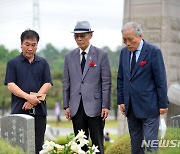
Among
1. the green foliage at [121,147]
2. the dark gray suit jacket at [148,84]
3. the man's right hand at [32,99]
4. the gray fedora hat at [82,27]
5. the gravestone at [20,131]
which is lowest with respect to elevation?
the green foliage at [121,147]

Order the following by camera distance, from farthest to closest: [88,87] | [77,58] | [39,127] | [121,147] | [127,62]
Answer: [121,147]
[39,127]
[77,58]
[88,87]
[127,62]

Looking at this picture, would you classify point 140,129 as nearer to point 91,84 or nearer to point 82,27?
point 91,84

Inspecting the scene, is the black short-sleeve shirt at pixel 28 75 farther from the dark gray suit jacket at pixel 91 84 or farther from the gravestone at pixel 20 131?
the dark gray suit jacket at pixel 91 84

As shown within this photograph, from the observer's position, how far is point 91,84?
714cm

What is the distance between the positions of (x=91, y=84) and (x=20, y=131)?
1112 millimetres

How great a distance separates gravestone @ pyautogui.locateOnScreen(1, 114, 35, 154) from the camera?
286 inches

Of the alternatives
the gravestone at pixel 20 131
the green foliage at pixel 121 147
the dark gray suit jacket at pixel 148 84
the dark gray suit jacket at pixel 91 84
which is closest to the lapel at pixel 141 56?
the dark gray suit jacket at pixel 148 84

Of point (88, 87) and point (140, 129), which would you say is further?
point (88, 87)

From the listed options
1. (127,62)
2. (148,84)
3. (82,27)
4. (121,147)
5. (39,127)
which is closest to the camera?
(148,84)

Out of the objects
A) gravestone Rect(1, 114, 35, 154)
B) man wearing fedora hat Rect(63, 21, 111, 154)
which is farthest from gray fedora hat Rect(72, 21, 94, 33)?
gravestone Rect(1, 114, 35, 154)

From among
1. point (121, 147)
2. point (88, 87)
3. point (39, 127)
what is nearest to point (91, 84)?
point (88, 87)

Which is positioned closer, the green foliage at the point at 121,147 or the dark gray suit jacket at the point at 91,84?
the dark gray suit jacket at the point at 91,84

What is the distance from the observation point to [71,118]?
7.23 metres

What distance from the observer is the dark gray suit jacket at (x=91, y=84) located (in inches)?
279
